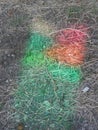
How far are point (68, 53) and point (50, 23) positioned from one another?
441mm

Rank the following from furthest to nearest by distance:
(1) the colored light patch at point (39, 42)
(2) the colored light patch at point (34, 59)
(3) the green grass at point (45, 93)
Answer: (1) the colored light patch at point (39, 42) < (2) the colored light patch at point (34, 59) < (3) the green grass at point (45, 93)

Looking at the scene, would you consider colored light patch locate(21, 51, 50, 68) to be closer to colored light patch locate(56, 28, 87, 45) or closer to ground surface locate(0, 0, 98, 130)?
ground surface locate(0, 0, 98, 130)

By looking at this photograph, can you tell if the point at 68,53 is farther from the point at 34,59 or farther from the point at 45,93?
the point at 45,93

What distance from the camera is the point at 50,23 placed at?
370 centimetres

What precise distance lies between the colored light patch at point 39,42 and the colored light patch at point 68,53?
7 cm

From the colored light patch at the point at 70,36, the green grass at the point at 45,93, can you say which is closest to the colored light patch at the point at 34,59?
the green grass at the point at 45,93

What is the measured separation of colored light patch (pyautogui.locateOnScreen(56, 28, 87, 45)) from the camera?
3.51 metres

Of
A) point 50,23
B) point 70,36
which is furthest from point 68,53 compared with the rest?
point 50,23

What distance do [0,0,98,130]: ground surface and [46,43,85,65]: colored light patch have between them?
2.7 inches

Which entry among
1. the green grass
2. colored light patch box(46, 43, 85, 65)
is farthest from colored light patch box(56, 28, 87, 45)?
the green grass

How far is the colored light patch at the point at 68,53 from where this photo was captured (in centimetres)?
335

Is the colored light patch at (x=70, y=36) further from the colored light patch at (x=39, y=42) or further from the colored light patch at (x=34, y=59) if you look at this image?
the colored light patch at (x=34, y=59)

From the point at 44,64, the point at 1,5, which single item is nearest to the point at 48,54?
the point at 44,64

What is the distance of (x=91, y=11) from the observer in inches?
148
